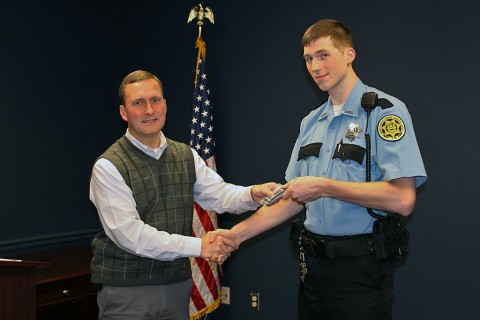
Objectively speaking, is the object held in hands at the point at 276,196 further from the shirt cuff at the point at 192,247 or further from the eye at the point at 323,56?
the eye at the point at 323,56

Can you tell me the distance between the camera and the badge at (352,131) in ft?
7.43

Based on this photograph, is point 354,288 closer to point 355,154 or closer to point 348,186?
point 348,186

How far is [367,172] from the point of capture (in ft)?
7.25

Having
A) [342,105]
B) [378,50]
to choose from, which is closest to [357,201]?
→ [342,105]

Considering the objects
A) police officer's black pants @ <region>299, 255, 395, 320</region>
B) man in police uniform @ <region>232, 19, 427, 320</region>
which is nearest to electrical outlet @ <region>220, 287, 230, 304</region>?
man in police uniform @ <region>232, 19, 427, 320</region>

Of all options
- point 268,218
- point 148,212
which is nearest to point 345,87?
point 268,218

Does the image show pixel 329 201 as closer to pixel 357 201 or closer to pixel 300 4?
pixel 357 201

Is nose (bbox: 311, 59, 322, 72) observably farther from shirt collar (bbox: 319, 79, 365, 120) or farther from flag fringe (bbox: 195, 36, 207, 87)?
flag fringe (bbox: 195, 36, 207, 87)

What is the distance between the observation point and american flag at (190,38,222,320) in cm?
392

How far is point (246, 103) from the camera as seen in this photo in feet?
14.0

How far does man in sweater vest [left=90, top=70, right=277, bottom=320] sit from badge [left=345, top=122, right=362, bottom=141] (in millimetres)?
781

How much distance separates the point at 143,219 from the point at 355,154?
0.98m

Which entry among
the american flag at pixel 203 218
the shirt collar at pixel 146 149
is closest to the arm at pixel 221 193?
the shirt collar at pixel 146 149

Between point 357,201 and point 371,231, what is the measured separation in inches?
6.9
